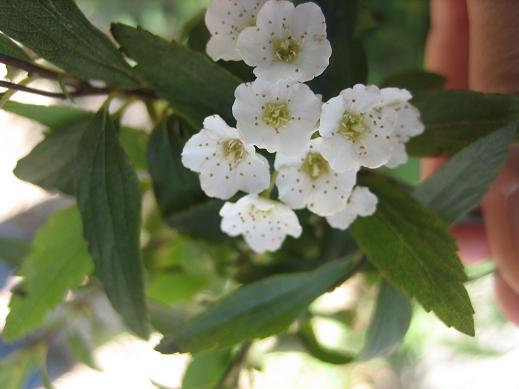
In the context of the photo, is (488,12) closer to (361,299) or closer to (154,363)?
(361,299)

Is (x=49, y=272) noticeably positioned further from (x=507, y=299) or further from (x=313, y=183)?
(x=507, y=299)

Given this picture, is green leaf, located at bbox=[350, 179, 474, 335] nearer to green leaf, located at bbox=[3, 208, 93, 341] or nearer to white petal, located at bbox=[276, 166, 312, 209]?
white petal, located at bbox=[276, 166, 312, 209]

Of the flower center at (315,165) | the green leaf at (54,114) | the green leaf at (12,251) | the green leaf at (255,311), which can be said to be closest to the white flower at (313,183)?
the flower center at (315,165)

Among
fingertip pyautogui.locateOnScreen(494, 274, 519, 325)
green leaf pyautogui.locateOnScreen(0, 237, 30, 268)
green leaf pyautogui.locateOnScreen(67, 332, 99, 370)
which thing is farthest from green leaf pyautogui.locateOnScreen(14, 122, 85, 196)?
fingertip pyautogui.locateOnScreen(494, 274, 519, 325)

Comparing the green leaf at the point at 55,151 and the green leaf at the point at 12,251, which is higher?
the green leaf at the point at 55,151

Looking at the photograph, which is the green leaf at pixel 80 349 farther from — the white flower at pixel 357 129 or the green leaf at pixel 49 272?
the white flower at pixel 357 129

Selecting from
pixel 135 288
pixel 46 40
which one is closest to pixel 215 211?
pixel 135 288
